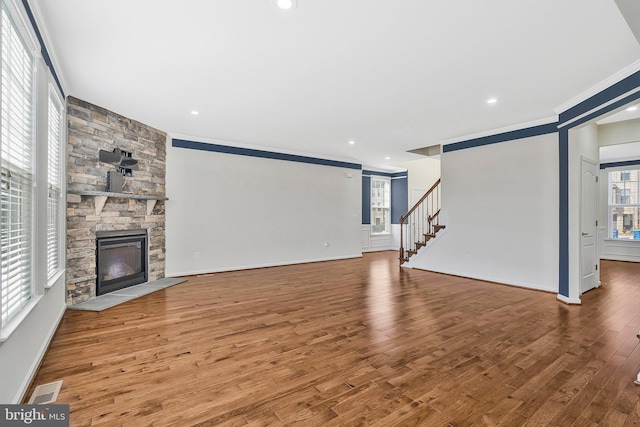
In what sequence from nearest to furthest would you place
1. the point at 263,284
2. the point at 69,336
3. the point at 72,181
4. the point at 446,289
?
the point at 69,336, the point at 72,181, the point at 446,289, the point at 263,284

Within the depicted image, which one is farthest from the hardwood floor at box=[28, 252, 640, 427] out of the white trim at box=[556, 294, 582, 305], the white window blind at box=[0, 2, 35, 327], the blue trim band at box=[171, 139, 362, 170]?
the blue trim band at box=[171, 139, 362, 170]

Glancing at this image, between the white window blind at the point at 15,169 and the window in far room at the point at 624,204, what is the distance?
11.6m

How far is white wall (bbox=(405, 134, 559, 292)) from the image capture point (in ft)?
16.2

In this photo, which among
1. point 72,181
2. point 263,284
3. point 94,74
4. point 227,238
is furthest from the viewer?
point 227,238

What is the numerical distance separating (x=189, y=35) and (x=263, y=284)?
154 inches

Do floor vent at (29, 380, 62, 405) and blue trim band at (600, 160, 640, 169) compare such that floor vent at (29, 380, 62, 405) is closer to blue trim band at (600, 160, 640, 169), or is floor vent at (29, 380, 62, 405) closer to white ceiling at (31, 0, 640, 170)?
white ceiling at (31, 0, 640, 170)

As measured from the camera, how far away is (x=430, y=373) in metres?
2.41

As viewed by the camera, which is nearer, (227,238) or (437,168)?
(227,238)

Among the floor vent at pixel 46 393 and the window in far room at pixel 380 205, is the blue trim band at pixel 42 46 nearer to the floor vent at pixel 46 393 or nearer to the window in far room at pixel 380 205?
the floor vent at pixel 46 393

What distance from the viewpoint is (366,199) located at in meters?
9.74

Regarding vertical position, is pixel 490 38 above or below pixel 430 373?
above

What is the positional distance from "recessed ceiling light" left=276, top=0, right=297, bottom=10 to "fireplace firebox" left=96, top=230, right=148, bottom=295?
4123mm

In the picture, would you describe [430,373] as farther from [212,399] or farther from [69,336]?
[69,336]

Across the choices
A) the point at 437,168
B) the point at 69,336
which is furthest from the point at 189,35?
the point at 437,168
